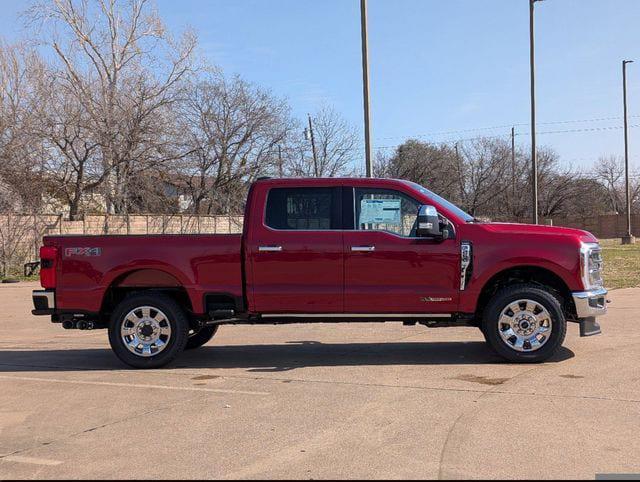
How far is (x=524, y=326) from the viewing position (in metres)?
7.23

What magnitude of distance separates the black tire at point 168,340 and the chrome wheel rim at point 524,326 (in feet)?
12.4

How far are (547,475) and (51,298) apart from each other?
5971 millimetres

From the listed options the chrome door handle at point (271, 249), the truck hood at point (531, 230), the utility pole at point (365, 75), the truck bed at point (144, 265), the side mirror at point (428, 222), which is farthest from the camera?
the utility pole at point (365, 75)

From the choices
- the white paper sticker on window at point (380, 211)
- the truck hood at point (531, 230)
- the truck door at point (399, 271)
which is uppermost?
the white paper sticker on window at point (380, 211)

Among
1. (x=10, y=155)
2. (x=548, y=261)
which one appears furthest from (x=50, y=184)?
(x=548, y=261)

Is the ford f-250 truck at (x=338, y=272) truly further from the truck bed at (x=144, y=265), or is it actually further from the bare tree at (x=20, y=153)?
the bare tree at (x=20, y=153)

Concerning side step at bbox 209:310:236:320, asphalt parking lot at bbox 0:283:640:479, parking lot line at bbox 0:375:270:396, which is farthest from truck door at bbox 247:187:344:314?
parking lot line at bbox 0:375:270:396

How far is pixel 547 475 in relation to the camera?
402 cm

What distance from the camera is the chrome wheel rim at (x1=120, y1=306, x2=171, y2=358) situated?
753 centimetres

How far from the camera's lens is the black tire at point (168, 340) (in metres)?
7.50

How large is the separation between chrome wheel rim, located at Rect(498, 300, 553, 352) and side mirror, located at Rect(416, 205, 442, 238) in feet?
4.04

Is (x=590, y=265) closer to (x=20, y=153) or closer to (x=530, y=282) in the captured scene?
(x=530, y=282)

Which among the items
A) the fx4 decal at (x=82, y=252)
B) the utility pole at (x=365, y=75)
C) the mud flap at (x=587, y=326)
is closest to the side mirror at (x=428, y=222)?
the mud flap at (x=587, y=326)

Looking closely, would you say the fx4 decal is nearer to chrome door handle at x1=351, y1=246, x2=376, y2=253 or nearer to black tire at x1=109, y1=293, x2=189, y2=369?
black tire at x1=109, y1=293, x2=189, y2=369
